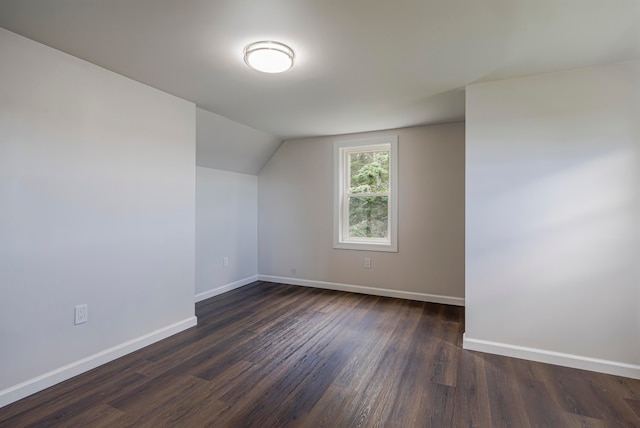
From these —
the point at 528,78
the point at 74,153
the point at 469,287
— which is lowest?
the point at 469,287

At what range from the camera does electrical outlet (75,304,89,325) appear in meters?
2.19

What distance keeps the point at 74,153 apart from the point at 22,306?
1.05 metres

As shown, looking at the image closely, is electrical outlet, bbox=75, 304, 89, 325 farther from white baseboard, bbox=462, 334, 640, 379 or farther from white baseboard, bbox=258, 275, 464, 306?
white baseboard, bbox=462, 334, 640, 379

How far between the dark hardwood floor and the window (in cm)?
152

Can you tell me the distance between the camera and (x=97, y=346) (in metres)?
2.30

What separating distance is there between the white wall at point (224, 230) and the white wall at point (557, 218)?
3.09 meters

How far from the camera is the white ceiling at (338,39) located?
162cm

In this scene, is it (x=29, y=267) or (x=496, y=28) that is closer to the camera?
(x=496, y=28)

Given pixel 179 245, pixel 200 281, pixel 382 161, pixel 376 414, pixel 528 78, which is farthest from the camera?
pixel 382 161

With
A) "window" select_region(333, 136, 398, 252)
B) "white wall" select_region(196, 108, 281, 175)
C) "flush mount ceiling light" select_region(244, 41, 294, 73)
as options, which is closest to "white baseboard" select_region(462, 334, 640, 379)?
"window" select_region(333, 136, 398, 252)

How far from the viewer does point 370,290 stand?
13.9ft

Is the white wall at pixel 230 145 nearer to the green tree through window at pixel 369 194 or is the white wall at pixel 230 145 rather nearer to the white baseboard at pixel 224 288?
the green tree through window at pixel 369 194

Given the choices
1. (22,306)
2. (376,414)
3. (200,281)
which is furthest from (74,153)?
(376,414)

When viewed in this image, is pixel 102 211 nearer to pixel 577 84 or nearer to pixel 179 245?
pixel 179 245
